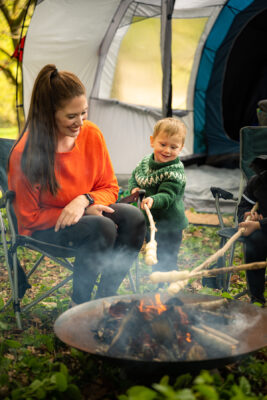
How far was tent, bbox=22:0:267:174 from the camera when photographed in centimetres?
474

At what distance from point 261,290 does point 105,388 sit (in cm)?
118

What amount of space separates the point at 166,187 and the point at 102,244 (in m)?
0.71

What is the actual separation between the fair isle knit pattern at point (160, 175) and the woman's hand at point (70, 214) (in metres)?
0.68

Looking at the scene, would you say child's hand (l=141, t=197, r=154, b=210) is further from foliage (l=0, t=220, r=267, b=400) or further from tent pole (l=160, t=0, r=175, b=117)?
tent pole (l=160, t=0, r=175, b=117)

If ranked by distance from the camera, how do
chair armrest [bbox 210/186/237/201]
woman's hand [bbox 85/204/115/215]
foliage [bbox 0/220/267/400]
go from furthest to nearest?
chair armrest [bbox 210/186/237/201]
woman's hand [bbox 85/204/115/215]
foliage [bbox 0/220/267/400]

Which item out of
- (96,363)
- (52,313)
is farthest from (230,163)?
(96,363)

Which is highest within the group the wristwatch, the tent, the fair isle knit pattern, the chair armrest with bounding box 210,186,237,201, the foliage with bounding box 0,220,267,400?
the tent

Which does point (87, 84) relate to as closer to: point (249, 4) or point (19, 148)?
point (249, 4)

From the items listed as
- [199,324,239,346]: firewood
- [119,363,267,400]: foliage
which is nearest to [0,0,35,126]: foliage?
[199,324,239,346]: firewood

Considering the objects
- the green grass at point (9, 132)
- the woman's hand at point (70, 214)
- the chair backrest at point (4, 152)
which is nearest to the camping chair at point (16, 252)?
the chair backrest at point (4, 152)

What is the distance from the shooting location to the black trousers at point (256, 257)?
2498mm

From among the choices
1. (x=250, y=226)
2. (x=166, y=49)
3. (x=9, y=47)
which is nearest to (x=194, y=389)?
(x=250, y=226)

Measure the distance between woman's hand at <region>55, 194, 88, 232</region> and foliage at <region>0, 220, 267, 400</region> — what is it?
0.53 meters

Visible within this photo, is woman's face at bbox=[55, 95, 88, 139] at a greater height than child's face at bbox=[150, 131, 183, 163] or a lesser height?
greater
